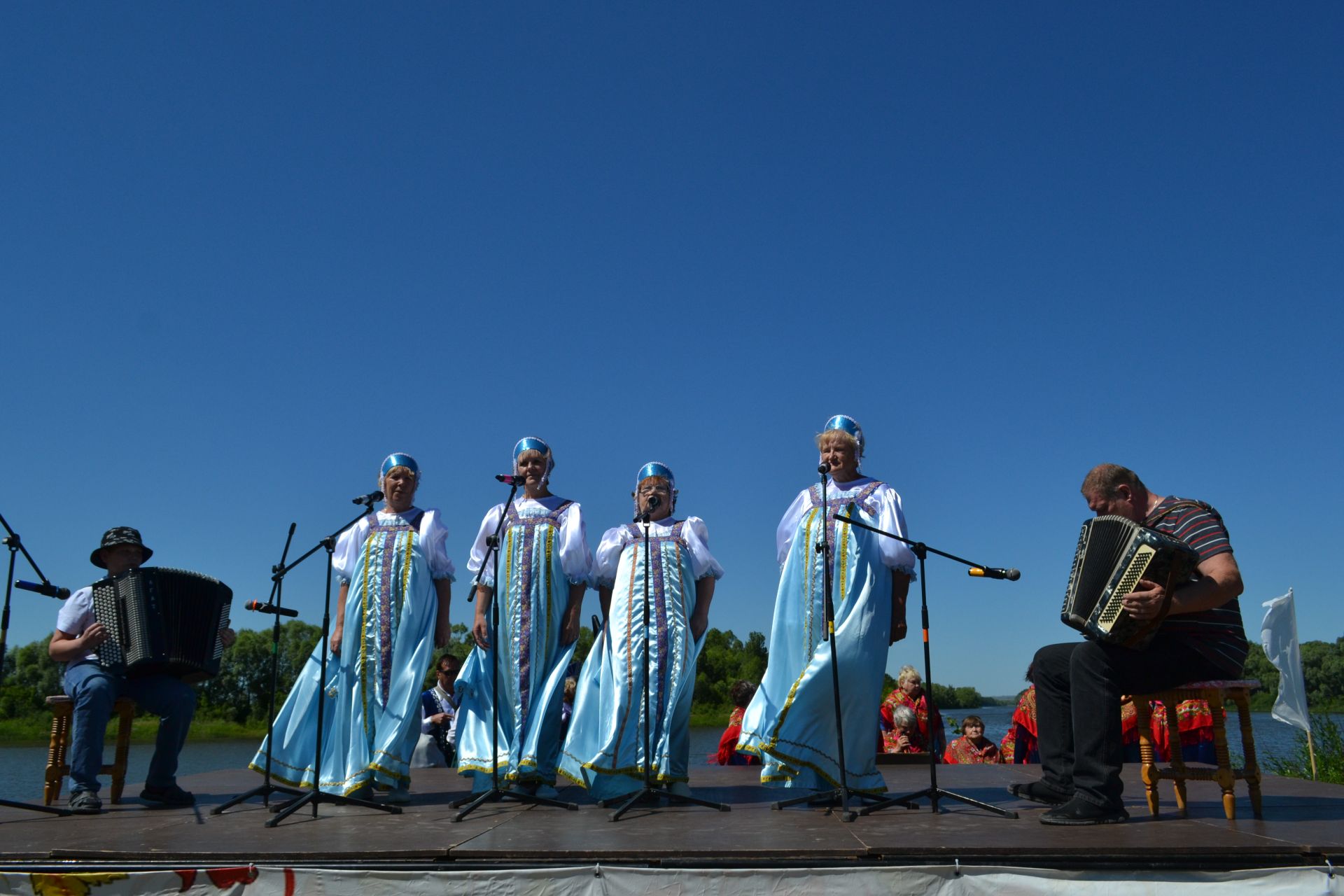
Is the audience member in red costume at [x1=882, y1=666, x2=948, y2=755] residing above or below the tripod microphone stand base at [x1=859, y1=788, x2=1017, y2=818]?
above

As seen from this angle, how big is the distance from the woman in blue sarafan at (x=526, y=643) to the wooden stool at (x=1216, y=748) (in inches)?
107

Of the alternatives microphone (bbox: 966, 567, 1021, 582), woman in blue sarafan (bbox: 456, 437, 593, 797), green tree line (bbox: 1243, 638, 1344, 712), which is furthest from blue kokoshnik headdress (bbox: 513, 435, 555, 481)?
green tree line (bbox: 1243, 638, 1344, 712)

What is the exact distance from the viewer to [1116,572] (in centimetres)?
402

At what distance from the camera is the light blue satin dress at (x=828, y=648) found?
15.7 ft

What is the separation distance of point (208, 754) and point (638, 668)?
75.2 feet

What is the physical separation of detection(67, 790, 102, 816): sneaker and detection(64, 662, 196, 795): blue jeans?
0.9 inches

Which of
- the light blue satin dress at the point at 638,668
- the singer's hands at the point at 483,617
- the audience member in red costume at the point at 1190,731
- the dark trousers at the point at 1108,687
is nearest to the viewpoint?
the dark trousers at the point at 1108,687

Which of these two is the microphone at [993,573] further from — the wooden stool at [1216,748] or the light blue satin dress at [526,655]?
the light blue satin dress at [526,655]

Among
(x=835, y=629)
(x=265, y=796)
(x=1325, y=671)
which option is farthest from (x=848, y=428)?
(x=1325, y=671)

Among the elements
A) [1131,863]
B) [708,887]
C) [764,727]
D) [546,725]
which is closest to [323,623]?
[546,725]

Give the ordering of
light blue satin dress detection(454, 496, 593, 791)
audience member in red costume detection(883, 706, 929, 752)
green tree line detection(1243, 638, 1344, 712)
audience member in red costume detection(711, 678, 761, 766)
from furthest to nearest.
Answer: green tree line detection(1243, 638, 1344, 712), audience member in red costume detection(711, 678, 761, 766), audience member in red costume detection(883, 706, 929, 752), light blue satin dress detection(454, 496, 593, 791)

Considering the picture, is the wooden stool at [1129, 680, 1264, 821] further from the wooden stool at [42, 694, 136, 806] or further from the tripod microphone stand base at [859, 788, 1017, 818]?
the wooden stool at [42, 694, 136, 806]

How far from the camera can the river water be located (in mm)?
9898

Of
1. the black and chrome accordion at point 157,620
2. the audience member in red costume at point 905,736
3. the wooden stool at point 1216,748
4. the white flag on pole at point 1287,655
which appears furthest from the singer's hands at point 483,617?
the white flag on pole at point 1287,655
